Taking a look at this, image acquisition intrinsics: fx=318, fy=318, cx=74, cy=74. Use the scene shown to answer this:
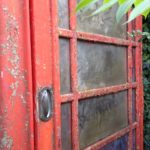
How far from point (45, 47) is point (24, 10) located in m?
0.19

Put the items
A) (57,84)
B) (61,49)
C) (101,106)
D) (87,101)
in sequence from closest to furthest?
(57,84), (61,49), (87,101), (101,106)

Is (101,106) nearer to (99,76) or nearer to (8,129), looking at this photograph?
(99,76)

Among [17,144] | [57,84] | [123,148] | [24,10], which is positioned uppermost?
[24,10]

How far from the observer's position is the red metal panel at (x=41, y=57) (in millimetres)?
1271

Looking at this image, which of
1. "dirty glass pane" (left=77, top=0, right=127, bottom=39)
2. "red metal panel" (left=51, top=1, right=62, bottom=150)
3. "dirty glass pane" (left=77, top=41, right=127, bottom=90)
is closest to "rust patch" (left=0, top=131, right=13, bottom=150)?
"red metal panel" (left=51, top=1, right=62, bottom=150)

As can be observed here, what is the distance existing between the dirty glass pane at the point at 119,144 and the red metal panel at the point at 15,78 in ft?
3.03

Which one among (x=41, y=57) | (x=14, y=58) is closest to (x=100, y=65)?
(x=41, y=57)

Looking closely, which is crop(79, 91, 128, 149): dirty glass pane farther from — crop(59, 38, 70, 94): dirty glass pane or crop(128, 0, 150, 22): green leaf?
crop(128, 0, 150, 22): green leaf

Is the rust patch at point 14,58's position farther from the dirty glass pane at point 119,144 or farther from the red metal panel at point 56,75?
the dirty glass pane at point 119,144

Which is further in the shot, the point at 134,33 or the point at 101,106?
the point at 134,33

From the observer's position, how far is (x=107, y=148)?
2.08 m

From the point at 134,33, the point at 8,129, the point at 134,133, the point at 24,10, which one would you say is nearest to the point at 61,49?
the point at 24,10

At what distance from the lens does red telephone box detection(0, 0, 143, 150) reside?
120 cm

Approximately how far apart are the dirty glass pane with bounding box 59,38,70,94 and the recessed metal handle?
217 millimetres
